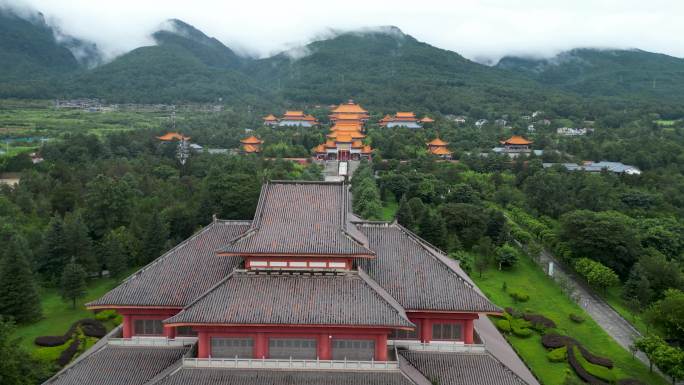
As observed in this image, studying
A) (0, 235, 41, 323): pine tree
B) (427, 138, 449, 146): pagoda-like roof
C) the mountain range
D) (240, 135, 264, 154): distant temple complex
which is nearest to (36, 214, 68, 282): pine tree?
(0, 235, 41, 323): pine tree

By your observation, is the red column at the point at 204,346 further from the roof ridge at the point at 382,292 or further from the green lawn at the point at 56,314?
the green lawn at the point at 56,314

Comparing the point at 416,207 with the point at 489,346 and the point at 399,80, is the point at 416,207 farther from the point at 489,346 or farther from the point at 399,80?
the point at 399,80

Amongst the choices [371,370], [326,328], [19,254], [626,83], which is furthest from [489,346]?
[626,83]

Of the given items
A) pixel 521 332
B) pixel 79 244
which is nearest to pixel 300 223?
pixel 521 332

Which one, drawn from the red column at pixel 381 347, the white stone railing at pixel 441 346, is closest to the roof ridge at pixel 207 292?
the red column at pixel 381 347

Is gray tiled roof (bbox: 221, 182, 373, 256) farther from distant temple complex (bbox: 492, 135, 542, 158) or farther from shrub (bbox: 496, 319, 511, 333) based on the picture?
distant temple complex (bbox: 492, 135, 542, 158)
